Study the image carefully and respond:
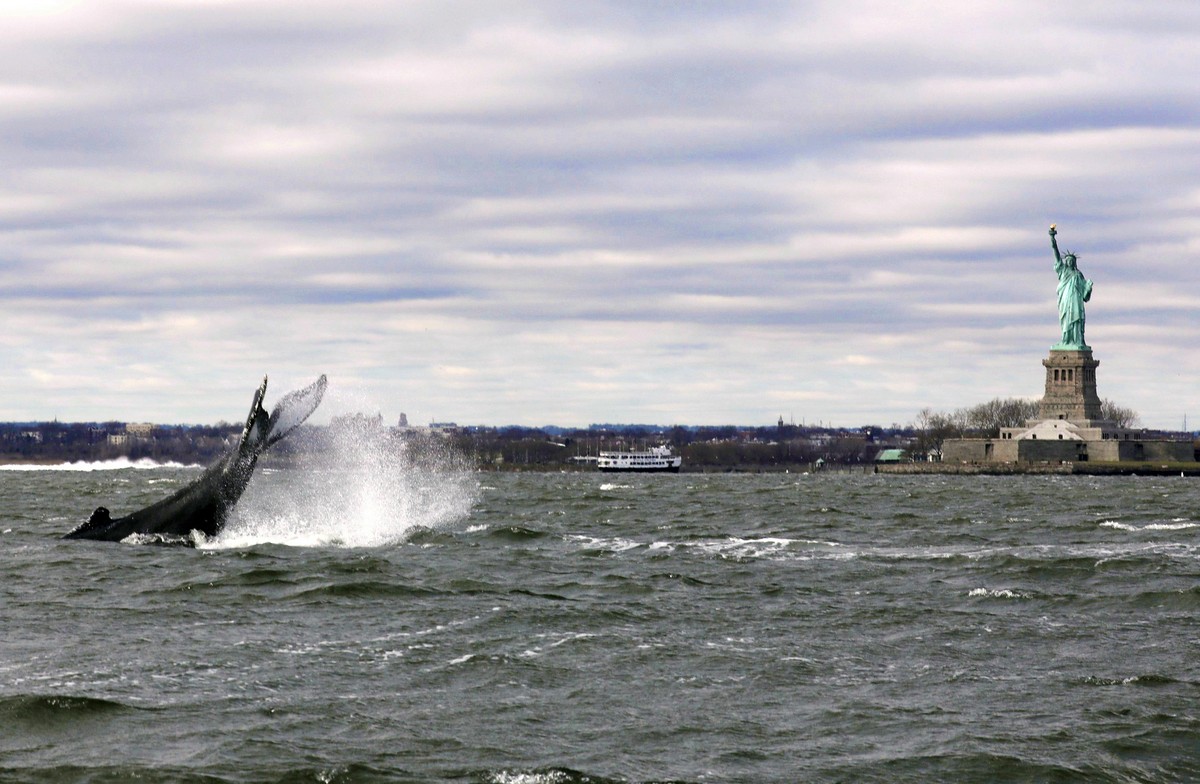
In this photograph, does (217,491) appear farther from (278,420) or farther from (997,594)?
(997,594)

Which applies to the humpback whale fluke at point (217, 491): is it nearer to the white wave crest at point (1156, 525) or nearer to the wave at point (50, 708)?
the wave at point (50, 708)

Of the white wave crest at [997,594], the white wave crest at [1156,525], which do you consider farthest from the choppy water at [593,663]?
the white wave crest at [1156,525]

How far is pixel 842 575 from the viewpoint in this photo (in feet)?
134

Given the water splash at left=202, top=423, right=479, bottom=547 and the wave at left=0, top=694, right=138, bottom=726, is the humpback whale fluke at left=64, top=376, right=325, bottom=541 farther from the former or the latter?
the wave at left=0, top=694, right=138, bottom=726

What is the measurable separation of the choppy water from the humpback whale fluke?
1.20 meters

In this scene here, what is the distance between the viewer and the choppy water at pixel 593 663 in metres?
19.2

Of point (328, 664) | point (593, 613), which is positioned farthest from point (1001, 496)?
point (328, 664)

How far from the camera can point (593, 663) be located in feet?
85.3

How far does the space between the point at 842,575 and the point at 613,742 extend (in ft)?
70.9

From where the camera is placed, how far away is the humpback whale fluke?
43.3m

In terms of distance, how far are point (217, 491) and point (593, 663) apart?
78.1 feet

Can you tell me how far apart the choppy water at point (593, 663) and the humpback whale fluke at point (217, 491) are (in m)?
1.20

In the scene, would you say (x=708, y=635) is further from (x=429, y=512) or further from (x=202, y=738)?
(x=429, y=512)

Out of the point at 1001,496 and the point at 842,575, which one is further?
the point at 1001,496
